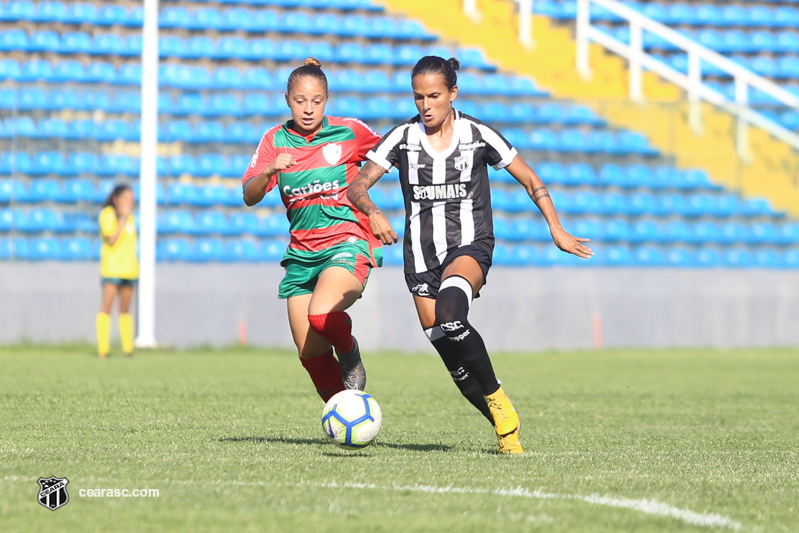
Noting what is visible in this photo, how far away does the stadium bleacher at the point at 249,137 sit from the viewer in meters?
14.8

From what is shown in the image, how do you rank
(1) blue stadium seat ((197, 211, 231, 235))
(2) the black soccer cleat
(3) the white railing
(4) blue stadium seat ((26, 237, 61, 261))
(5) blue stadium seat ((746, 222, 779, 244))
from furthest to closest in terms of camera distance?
(3) the white railing → (5) blue stadium seat ((746, 222, 779, 244)) → (1) blue stadium seat ((197, 211, 231, 235)) → (4) blue stadium seat ((26, 237, 61, 261)) → (2) the black soccer cleat

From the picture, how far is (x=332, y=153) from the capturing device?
5.50 metres

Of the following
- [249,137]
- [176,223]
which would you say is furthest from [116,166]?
[249,137]

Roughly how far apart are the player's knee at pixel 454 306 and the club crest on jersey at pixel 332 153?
952 mm

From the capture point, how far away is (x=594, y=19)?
18.2m

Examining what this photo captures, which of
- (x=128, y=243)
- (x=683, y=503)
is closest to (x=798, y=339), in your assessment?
(x=128, y=243)

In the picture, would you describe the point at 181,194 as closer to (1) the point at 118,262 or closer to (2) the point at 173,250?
(2) the point at 173,250

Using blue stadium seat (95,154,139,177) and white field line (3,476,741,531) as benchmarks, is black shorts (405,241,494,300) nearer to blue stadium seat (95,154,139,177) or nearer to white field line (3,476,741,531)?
white field line (3,476,741,531)

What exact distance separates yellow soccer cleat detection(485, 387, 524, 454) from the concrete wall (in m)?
9.42

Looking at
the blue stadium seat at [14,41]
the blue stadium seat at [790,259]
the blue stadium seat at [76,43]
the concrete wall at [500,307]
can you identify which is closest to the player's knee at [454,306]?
the concrete wall at [500,307]

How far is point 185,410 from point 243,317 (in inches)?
303

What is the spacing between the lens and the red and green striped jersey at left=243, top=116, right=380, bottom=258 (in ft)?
17.9

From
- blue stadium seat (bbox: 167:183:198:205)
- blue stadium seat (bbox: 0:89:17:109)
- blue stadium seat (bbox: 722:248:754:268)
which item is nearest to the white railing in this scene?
blue stadium seat (bbox: 722:248:754:268)

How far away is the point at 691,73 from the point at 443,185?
1230 cm
